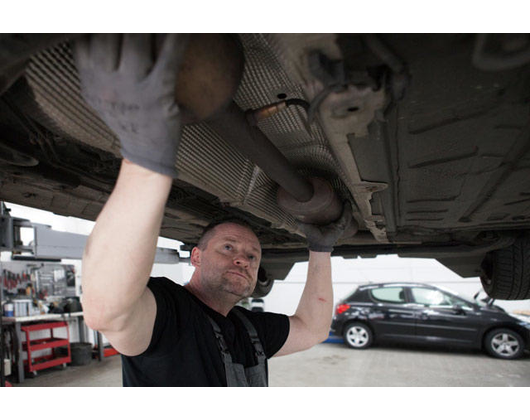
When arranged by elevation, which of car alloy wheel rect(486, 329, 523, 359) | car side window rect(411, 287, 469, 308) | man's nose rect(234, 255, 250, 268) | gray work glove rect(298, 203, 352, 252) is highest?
gray work glove rect(298, 203, 352, 252)

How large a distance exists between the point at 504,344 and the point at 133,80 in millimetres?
6647

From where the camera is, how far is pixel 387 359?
5.70 meters

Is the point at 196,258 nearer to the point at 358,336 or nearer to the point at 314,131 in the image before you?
the point at 314,131

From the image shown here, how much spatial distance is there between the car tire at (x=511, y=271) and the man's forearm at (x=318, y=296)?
3.88 feet

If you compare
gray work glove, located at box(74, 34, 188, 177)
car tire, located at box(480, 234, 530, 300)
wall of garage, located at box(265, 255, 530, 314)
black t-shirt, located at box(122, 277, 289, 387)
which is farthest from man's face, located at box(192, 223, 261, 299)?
wall of garage, located at box(265, 255, 530, 314)

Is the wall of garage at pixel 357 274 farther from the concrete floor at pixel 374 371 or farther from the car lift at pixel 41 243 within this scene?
the car lift at pixel 41 243

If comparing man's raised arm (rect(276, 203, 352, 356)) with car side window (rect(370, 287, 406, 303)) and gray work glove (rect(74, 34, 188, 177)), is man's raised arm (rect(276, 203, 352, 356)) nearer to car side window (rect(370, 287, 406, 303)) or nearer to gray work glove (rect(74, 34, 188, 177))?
gray work glove (rect(74, 34, 188, 177))

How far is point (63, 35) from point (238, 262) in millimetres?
925

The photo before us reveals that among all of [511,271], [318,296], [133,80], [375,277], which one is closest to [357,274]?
[375,277]

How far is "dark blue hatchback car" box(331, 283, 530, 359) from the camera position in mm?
5742

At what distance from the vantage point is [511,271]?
7.40 ft

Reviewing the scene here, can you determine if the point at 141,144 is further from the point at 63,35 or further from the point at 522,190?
the point at 522,190

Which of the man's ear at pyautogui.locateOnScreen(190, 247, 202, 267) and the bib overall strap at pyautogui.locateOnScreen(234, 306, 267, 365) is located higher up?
the man's ear at pyautogui.locateOnScreen(190, 247, 202, 267)

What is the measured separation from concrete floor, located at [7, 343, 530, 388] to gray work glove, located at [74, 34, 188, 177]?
15.0 ft
